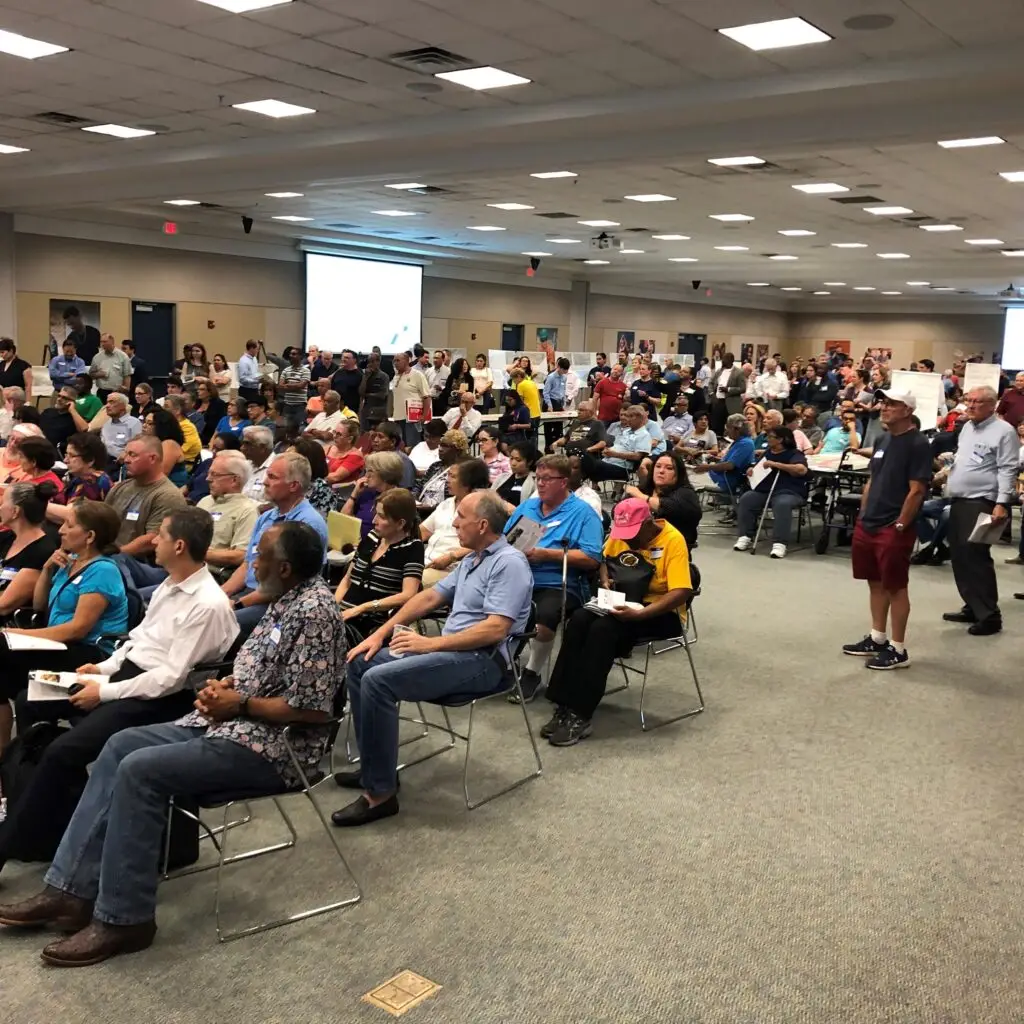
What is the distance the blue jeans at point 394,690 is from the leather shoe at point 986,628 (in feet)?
12.9

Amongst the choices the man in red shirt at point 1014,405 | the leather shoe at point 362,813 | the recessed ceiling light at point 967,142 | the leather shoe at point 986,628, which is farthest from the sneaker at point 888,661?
the man in red shirt at point 1014,405

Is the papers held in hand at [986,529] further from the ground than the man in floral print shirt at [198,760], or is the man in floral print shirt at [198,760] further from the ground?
the papers held in hand at [986,529]

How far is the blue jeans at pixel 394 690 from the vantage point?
3.56 metres

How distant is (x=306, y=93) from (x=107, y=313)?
917cm

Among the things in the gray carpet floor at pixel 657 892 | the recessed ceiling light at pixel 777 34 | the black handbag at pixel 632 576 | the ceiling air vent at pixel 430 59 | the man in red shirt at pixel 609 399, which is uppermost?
the ceiling air vent at pixel 430 59

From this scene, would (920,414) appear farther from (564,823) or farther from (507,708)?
(564,823)

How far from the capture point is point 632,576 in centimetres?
457

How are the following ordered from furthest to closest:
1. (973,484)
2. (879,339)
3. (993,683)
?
(879,339) → (973,484) → (993,683)

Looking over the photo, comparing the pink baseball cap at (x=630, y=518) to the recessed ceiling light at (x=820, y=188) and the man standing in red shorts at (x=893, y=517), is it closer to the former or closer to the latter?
the man standing in red shorts at (x=893, y=517)

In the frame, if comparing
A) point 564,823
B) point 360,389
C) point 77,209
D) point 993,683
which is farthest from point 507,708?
point 77,209

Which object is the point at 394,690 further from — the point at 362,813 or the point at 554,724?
the point at 554,724

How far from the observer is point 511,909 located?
3041mm

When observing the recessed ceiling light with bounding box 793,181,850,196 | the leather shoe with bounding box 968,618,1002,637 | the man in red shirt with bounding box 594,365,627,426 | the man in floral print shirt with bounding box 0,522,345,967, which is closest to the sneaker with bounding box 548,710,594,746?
the man in floral print shirt with bounding box 0,522,345,967

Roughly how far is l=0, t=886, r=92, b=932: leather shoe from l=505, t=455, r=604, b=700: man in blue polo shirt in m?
2.46
